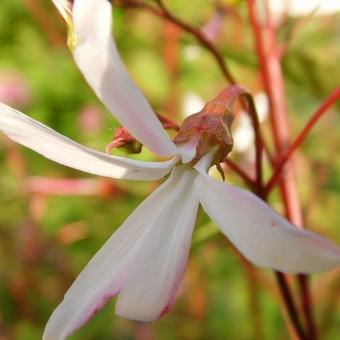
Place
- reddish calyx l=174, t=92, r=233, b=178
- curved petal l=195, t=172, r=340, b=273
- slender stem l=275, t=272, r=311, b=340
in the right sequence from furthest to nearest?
slender stem l=275, t=272, r=311, b=340 < reddish calyx l=174, t=92, r=233, b=178 < curved petal l=195, t=172, r=340, b=273

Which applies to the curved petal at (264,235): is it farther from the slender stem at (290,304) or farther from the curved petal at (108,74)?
the slender stem at (290,304)

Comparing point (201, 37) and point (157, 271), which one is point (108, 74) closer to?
point (157, 271)

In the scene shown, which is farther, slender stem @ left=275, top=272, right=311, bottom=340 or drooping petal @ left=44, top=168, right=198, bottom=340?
slender stem @ left=275, top=272, right=311, bottom=340

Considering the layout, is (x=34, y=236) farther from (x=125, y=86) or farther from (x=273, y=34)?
(x=125, y=86)

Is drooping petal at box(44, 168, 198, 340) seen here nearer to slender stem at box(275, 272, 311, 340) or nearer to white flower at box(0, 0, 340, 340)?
white flower at box(0, 0, 340, 340)

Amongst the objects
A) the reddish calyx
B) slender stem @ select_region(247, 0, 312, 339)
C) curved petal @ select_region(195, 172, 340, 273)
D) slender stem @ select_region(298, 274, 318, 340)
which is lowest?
slender stem @ select_region(298, 274, 318, 340)

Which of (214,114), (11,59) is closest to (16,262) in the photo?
(11,59)

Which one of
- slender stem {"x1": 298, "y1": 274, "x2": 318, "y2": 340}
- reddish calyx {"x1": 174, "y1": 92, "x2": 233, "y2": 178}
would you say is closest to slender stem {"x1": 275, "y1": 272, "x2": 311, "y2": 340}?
slender stem {"x1": 298, "y1": 274, "x2": 318, "y2": 340}

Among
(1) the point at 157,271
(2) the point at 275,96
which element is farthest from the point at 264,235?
(2) the point at 275,96
